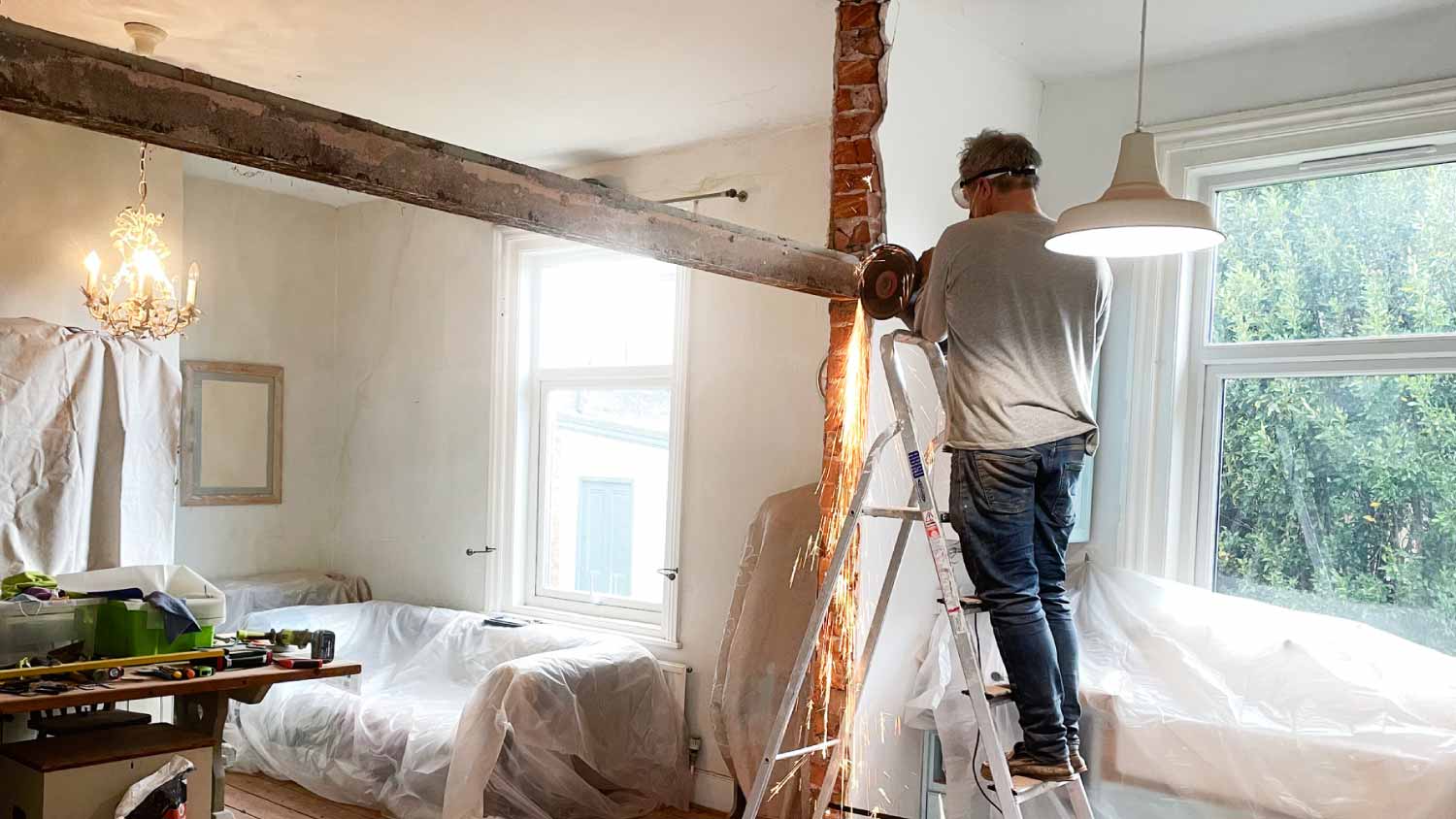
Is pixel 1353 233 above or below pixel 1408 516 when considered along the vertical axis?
above

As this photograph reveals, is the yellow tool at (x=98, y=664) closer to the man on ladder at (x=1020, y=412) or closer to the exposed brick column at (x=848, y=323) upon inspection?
the exposed brick column at (x=848, y=323)

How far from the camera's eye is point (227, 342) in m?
5.88

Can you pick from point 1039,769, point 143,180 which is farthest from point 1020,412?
point 143,180

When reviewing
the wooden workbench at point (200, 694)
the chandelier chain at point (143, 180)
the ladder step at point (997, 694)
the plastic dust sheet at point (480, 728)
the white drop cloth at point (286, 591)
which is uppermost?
the chandelier chain at point (143, 180)

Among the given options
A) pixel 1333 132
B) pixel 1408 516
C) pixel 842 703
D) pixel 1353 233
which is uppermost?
pixel 1333 132

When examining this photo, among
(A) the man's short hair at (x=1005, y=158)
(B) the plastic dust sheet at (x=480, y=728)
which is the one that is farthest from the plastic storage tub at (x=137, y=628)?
(A) the man's short hair at (x=1005, y=158)

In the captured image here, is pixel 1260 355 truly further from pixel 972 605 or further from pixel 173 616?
pixel 173 616

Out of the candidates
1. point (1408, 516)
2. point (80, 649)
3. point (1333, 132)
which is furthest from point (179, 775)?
point (1333, 132)

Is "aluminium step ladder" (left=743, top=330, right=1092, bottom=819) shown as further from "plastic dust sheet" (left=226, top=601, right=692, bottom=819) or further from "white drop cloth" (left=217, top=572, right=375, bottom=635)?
"white drop cloth" (left=217, top=572, right=375, bottom=635)

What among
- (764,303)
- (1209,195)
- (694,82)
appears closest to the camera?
(1209,195)

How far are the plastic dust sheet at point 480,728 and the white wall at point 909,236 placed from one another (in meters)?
1.34

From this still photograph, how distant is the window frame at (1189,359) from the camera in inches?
144

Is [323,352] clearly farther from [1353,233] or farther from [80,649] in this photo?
[1353,233]

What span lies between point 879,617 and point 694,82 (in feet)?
7.71
